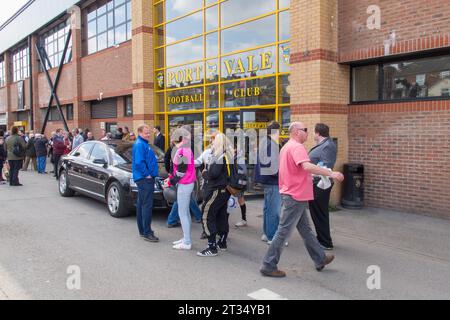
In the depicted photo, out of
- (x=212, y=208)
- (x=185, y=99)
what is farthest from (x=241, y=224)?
(x=185, y=99)

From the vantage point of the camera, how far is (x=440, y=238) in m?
6.58

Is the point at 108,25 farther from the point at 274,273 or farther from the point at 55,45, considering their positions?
the point at 274,273

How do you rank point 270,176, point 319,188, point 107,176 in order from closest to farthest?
point 319,188, point 270,176, point 107,176

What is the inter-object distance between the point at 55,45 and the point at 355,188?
70.7ft

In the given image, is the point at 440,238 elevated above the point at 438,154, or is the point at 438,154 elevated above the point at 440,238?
the point at 438,154

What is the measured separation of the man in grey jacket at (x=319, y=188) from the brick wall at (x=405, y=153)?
10.3ft

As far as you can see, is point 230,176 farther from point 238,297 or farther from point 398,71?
point 398,71

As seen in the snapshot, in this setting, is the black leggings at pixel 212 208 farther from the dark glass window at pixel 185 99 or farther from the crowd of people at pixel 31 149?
the dark glass window at pixel 185 99

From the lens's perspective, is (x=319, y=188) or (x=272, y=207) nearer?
(x=319, y=188)

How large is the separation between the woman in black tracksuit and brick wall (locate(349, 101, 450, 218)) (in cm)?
444

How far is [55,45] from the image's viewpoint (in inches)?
966

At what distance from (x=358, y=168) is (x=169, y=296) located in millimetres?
5956

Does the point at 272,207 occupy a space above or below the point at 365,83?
below
